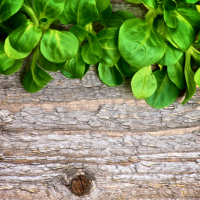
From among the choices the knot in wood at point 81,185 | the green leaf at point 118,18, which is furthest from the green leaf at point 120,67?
the knot in wood at point 81,185

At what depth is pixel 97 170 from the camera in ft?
2.52

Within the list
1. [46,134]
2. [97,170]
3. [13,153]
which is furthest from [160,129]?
[13,153]

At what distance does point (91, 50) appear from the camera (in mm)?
595

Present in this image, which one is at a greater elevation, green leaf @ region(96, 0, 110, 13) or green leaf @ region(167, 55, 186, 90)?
green leaf @ region(96, 0, 110, 13)

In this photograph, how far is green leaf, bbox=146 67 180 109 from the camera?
695mm

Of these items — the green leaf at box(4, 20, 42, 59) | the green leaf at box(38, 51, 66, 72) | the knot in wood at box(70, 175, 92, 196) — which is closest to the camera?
the green leaf at box(4, 20, 42, 59)

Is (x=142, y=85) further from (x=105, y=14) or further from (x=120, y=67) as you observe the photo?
(x=105, y=14)

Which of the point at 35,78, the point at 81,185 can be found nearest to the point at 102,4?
the point at 35,78

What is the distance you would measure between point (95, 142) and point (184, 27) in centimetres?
44

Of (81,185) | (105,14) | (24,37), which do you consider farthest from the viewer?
(81,185)

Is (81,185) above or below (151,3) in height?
below

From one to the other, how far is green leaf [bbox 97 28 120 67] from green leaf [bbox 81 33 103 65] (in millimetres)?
31

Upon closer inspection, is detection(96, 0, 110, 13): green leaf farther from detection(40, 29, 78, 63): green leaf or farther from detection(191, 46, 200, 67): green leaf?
detection(191, 46, 200, 67): green leaf

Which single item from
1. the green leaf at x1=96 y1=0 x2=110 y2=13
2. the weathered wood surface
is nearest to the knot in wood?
the weathered wood surface
